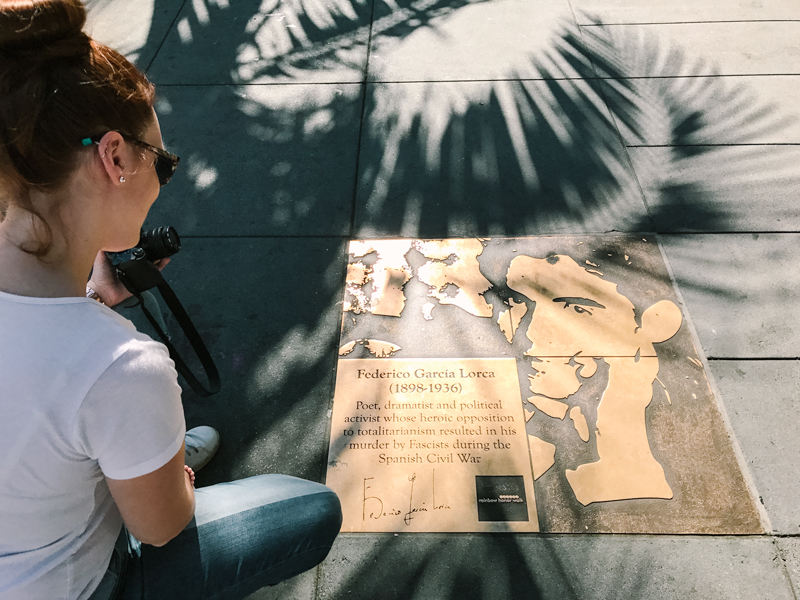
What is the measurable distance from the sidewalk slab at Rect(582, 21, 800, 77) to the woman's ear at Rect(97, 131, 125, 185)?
12.8 ft

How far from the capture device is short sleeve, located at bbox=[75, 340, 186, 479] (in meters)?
0.94

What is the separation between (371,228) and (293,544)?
6.34 ft

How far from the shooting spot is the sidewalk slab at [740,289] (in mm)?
2547

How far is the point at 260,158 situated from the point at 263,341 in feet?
4.82

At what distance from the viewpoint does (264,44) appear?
4.44 metres

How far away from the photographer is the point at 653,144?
3.51 metres

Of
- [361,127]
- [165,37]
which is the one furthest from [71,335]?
[165,37]

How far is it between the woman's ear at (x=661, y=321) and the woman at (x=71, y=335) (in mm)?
2166

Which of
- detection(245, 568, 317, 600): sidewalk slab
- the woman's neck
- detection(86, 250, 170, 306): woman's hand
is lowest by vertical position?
detection(245, 568, 317, 600): sidewalk slab

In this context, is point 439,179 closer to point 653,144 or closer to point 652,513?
point 653,144

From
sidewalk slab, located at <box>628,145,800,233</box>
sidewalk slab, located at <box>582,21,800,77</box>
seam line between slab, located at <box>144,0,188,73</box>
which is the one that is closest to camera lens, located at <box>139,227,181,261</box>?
sidewalk slab, located at <box>628,145,800,233</box>

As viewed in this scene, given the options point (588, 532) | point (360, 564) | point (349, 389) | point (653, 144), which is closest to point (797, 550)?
point (588, 532)

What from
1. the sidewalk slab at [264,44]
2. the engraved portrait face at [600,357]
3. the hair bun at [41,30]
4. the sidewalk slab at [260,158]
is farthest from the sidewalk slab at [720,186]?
the hair bun at [41,30]

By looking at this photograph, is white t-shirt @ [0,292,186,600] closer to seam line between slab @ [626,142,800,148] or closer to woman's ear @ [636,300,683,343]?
woman's ear @ [636,300,683,343]
